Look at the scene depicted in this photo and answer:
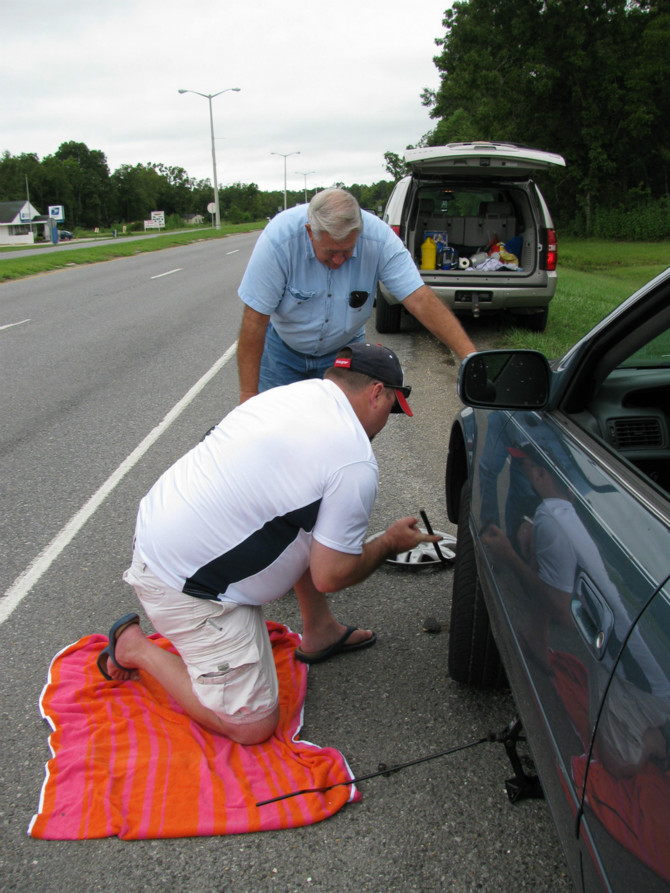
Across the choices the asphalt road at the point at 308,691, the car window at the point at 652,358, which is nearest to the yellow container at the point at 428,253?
the asphalt road at the point at 308,691

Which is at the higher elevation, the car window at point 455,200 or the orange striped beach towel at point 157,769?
the car window at point 455,200

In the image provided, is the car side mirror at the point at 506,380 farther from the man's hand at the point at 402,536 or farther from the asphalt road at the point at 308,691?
the asphalt road at the point at 308,691

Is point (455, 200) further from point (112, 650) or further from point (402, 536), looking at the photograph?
point (112, 650)

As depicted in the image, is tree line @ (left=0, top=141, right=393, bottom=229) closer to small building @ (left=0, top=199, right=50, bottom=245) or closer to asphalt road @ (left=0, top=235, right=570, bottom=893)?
small building @ (left=0, top=199, right=50, bottom=245)

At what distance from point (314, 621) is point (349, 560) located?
0.78m

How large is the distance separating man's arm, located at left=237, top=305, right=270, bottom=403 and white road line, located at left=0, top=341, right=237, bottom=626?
4.43 ft

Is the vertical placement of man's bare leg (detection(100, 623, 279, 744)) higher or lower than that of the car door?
lower

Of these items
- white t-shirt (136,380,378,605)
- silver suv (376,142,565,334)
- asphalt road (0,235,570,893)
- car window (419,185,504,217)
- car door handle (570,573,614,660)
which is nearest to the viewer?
car door handle (570,573,614,660)

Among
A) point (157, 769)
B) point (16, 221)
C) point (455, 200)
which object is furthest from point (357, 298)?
point (16, 221)

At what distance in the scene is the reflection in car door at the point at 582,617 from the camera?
1.18 metres

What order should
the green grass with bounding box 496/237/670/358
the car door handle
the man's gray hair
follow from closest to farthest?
the car door handle
the man's gray hair
the green grass with bounding box 496/237/670/358

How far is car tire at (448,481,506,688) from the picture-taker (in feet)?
8.30

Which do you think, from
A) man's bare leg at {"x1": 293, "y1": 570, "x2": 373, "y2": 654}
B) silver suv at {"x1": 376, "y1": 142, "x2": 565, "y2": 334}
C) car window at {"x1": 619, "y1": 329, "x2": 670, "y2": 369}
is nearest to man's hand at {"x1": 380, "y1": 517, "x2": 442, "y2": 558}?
man's bare leg at {"x1": 293, "y1": 570, "x2": 373, "y2": 654}

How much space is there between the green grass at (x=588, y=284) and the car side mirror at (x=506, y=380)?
0.42 m
